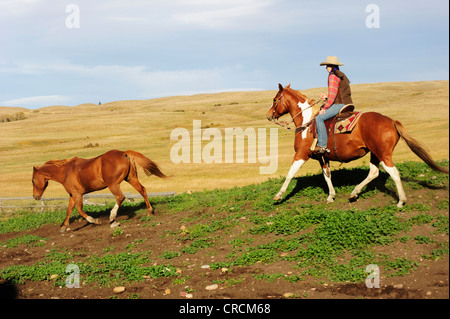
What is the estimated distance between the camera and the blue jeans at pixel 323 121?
11.2 metres

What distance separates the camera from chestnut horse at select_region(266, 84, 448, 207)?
9.86 m

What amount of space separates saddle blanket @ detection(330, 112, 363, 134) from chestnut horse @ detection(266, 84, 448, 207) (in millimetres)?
109

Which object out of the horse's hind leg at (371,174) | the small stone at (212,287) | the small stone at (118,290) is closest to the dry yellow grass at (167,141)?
the horse's hind leg at (371,174)

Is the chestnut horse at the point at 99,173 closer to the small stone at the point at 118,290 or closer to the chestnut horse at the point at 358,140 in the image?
the chestnut horse at the point at 358,140

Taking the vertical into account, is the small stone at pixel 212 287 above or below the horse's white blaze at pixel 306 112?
below

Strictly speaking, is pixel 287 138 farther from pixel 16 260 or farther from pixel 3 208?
pixel 16 260

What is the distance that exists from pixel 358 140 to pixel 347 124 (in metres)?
0.50

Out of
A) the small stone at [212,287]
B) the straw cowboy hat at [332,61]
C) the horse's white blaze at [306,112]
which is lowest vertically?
the small stone at [212,287]

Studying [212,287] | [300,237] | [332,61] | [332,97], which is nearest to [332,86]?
[332,97]

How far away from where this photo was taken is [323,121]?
1133cm

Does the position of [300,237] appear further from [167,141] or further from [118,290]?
[167,141]
